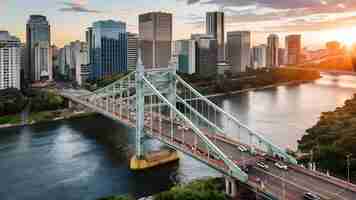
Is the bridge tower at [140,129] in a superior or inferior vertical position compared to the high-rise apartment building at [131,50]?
inferior

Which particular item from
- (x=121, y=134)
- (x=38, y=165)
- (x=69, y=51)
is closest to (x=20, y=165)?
(x=38, y=165)

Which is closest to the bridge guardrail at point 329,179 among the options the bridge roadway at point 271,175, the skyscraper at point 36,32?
the bridge roadway at point 271,175

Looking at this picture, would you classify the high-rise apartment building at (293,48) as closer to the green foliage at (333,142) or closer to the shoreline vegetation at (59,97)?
the shoreline vegetation at (59,97)

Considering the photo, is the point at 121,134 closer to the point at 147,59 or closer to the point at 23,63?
the point at 23,63

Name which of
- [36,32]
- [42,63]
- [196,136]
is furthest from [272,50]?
[196,136]

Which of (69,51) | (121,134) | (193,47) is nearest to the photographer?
(121,134)

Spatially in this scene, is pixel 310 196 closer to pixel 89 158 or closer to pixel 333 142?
pixel 333 142
